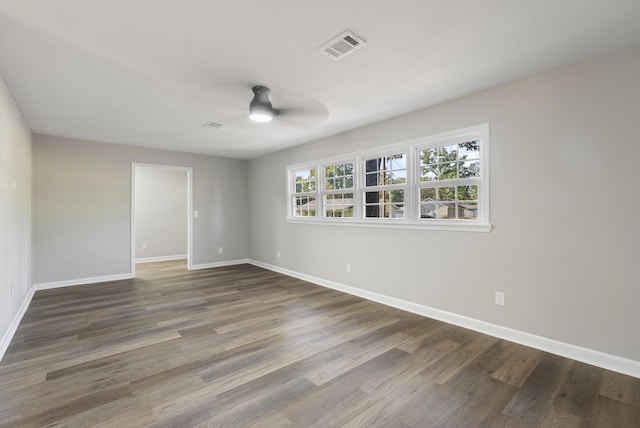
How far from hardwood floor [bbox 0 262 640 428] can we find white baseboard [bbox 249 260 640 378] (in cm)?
10

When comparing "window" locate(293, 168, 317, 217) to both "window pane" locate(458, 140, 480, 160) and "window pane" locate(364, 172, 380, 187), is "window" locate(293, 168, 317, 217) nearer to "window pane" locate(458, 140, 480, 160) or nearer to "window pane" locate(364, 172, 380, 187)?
"window pane" locate(364, 172, 380, 187)

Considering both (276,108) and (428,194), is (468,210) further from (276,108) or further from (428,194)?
(276,108)

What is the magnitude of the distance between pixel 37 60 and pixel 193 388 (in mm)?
2853

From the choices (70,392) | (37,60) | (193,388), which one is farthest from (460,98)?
(70,392)

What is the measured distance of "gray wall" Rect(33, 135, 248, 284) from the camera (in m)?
4.75

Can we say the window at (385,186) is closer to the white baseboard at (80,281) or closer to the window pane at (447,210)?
the window pane at (447,210)

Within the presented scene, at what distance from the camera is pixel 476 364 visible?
2.41 metres

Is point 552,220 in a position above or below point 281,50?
below

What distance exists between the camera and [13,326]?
9.94ft

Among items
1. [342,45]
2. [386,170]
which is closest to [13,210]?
[342,45]

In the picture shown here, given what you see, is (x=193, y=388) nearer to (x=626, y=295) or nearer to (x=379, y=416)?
(x=379, y=416)

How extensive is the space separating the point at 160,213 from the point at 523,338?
25.1 feet

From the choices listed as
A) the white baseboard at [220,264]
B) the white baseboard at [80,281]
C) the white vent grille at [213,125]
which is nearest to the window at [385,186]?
the white vent grille at [213,125]

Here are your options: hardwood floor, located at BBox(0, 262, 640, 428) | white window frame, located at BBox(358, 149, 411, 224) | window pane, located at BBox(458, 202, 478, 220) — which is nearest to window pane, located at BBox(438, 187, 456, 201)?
window pane, located at BBox(458, 202, 478, 220)
